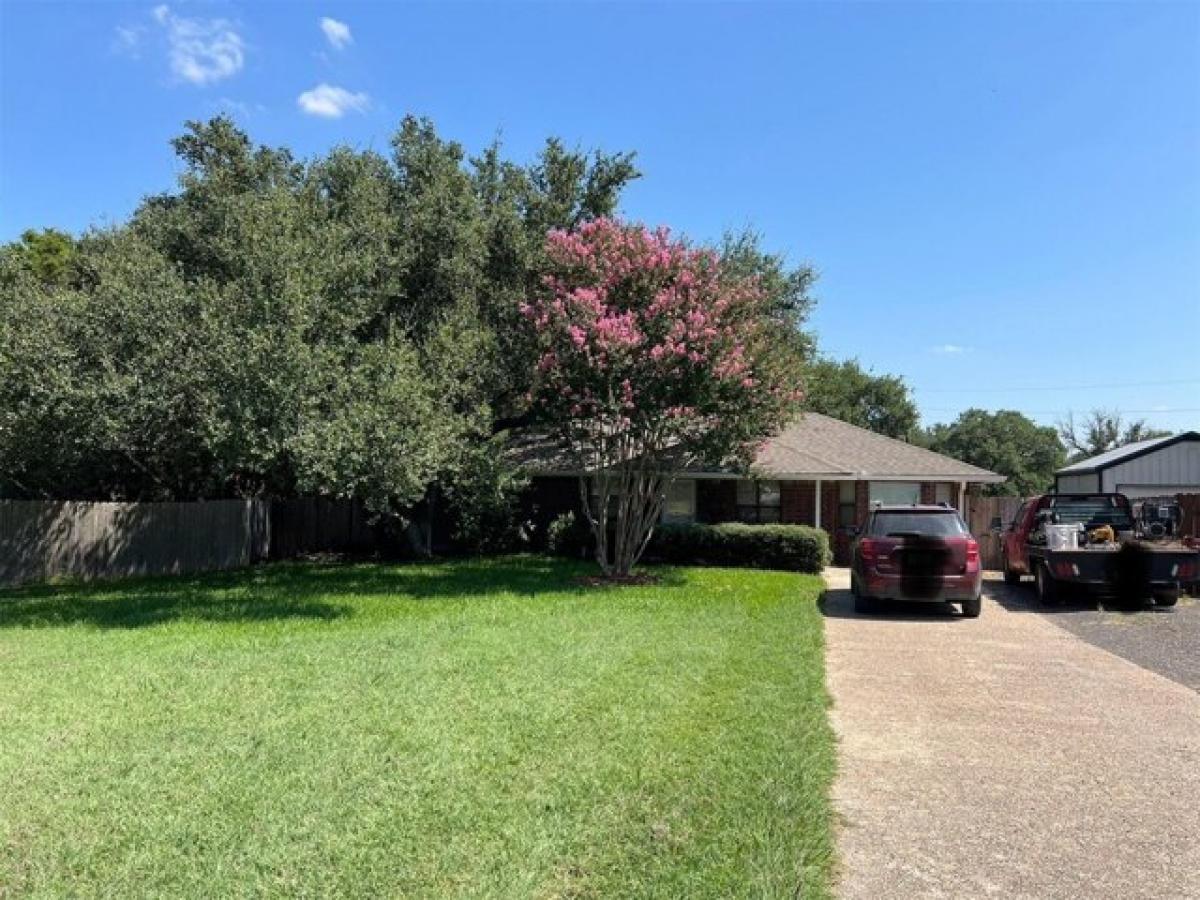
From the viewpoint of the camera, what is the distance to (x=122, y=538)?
17047 mm

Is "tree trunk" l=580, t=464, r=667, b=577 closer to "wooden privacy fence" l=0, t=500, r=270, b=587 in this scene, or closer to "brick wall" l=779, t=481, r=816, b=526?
"brick wall" l=779, t=481, r=816, b=526

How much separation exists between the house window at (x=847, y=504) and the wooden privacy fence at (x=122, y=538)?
13806 mm

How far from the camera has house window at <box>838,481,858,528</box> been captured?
21.0m

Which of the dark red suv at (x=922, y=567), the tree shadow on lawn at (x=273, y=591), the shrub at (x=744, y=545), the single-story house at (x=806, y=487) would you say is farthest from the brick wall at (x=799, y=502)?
the dark red suv at (x=922, y=567)

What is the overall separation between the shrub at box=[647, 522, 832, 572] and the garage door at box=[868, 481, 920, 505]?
336 centimetres

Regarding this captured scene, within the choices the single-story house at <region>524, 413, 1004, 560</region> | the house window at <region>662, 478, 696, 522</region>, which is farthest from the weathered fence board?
the house window at <region>662, 478, 696, 522</region>

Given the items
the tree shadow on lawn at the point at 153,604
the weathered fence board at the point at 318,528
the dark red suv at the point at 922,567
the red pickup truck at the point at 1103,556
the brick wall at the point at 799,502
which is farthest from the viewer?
the weathered fence board at the point at 318,528

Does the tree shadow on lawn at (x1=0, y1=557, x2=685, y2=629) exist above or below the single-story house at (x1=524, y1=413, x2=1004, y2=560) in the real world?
below

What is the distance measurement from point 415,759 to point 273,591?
9.66m

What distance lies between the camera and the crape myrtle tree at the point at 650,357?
13.6m

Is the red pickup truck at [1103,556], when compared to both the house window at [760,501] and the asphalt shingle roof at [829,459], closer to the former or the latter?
the asphalt shingle roof at [829,459]

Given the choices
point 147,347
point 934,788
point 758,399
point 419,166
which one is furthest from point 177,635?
point 419,166

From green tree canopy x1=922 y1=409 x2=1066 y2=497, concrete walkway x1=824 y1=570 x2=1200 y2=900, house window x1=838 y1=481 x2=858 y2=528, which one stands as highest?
green tree canopy x1=922 y1=409 x2=1066 y2=497

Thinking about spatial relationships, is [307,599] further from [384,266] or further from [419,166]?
[419,166]
